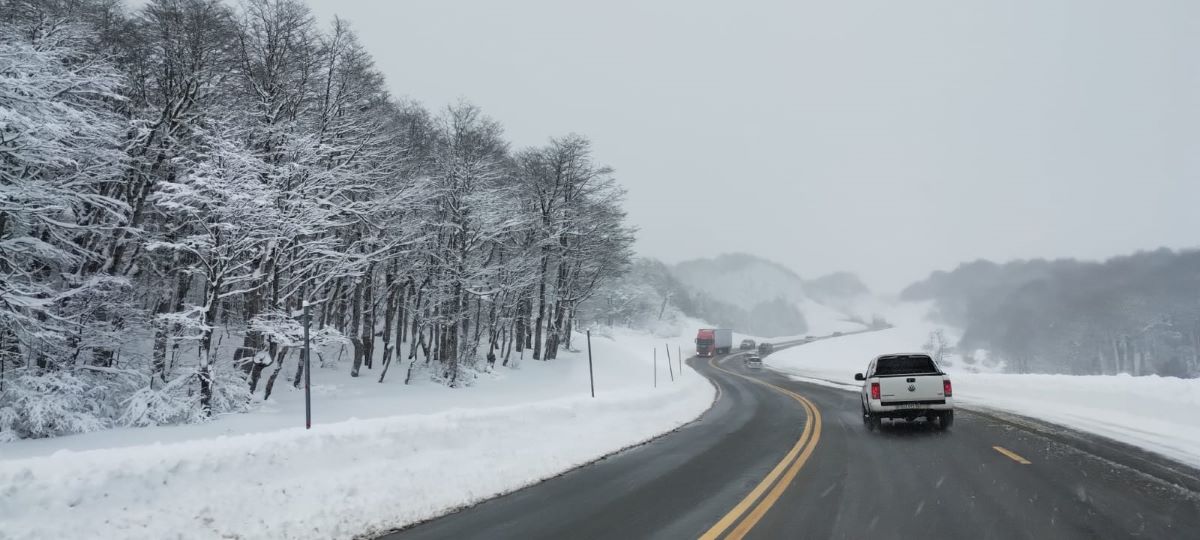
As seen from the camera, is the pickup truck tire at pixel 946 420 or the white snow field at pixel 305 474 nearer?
the white snow field at pixel 305 474

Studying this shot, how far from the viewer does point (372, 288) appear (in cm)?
3133

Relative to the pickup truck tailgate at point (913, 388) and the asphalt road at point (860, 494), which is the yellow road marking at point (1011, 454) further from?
the pickup truck tailgate at point (913, 388)

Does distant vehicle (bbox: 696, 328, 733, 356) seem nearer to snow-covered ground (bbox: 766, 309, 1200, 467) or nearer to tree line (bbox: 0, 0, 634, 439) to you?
snow-covered ground (bbox: 766, 309, 1200, 467)

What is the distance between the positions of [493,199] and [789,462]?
23.6 meters

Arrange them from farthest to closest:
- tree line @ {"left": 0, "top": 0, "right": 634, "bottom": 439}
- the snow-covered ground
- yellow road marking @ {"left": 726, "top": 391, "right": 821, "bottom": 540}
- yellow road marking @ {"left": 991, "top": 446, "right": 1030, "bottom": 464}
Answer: tree line @ {"left": 0, "top": 0, "right": 634, "bottom": 439} < the snow-covered ground < yellow road marking @ {"left": 991, "top": 446, "right": 1030, "bottom": 464} < yellow road marking @ {"left": 726, "top": 391, "right": 821, "bottom": 540}

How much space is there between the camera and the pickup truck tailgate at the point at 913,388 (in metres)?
13.8

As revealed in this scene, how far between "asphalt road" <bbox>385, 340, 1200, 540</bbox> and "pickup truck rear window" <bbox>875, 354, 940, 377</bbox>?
2804mm

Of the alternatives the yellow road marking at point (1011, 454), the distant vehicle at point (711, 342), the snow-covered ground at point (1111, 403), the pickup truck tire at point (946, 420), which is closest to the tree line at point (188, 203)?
the pickup truck tire at point (946, 420)

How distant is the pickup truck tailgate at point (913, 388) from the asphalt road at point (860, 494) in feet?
4.37

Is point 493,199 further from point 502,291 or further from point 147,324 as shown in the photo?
point 147,324

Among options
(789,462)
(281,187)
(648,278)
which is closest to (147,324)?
(281,187)

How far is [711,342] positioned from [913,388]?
228 ft

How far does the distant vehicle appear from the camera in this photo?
82062 mm

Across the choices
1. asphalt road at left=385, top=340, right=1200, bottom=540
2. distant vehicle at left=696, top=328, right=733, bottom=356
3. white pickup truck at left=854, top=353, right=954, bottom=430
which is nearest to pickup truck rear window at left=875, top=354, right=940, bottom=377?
white pickup truck at left=854, top=353, right=954, bottom=430
